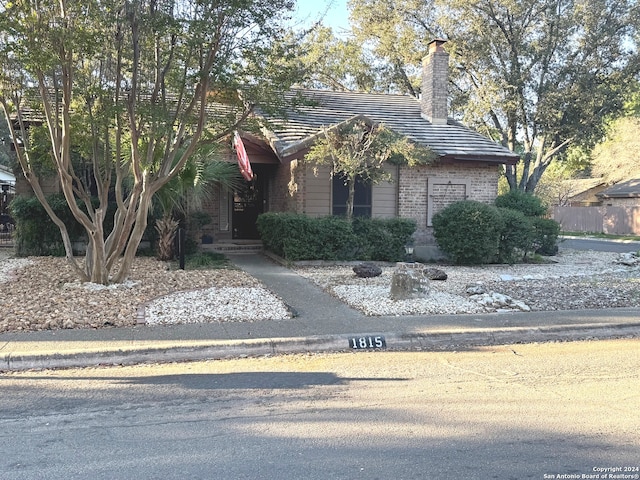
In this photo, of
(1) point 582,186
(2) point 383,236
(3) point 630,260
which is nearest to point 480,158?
(2) point 383,236

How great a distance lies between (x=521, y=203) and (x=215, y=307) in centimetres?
1188

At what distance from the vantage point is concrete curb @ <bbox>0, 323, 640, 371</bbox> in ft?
20.0

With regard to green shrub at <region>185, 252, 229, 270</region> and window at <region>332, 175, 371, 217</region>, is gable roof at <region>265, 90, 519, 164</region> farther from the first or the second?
green shrub at <region>185, 252, 229, 270</region>

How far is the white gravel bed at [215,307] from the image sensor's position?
7.91 m

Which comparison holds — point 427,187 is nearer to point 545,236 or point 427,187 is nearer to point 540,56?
point 545,236

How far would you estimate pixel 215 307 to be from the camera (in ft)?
27.9

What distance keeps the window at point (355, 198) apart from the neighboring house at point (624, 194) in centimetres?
3064

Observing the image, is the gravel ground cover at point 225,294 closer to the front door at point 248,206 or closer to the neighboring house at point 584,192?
the front door at point 248,206

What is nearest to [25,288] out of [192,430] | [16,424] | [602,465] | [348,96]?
[16,424]

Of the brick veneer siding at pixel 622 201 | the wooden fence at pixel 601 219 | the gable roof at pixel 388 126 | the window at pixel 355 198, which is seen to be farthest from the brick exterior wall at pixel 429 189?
the brick veneer siding at pixel 622 201

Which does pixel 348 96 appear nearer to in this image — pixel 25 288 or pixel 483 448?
pixel 25 288

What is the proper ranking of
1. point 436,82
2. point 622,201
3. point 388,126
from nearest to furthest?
point 388,126, point 436,82, point 622,201

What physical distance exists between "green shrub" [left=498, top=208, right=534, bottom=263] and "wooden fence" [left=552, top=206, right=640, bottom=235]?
72.3ft

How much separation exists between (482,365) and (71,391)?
4.37 meters
